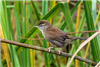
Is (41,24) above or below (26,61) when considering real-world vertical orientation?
above

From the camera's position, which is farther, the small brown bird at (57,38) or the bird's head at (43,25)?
the bird's head at (43,25)

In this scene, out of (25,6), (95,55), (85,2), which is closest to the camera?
(85,2)

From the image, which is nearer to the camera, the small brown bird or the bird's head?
the small brown bird

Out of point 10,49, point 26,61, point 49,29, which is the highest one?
point 49,29

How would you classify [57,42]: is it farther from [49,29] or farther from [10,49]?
[10,49]

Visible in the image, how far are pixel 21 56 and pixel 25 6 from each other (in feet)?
1.96

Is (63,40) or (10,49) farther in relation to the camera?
(63,40)

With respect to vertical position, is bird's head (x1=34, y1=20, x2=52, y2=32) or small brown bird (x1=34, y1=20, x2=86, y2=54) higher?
bird's head (x1=34, y1=20, x2=52, y2=32)

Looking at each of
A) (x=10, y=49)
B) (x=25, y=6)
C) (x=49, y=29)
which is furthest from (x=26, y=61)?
(x=25, y=6)

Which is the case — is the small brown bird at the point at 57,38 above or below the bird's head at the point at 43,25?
below

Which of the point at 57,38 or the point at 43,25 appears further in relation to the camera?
the point at 43,25

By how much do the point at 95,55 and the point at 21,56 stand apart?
0.90 m

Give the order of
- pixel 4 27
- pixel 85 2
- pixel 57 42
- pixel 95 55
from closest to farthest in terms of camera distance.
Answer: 1. pixel 85 2
2. pixel 95 55
3. pixel 4 27
4. pixel 57 42

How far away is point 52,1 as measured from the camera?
6.84 feet
